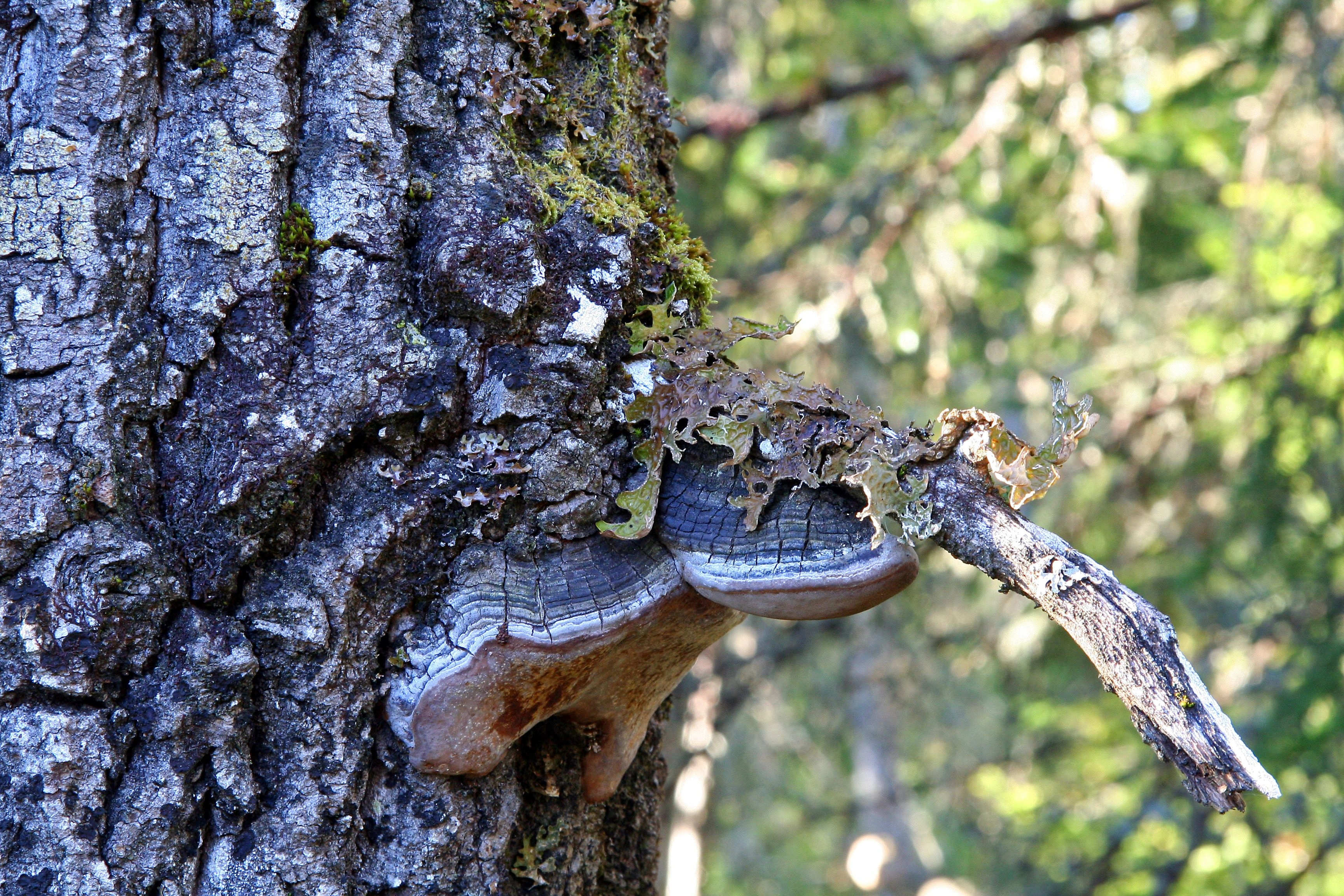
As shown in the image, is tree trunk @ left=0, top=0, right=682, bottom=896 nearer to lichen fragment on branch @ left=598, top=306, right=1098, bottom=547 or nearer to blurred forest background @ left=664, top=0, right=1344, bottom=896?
lichen fragment on branch @ left=598, top=306, right=1098, bottom=547

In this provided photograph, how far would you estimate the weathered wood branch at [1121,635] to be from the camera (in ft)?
3.49

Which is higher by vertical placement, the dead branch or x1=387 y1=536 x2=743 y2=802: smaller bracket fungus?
the dead branch

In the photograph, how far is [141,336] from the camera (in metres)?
1.28

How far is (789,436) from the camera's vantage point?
138cm

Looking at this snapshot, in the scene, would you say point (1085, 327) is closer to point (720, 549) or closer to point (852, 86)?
point (852, 86)

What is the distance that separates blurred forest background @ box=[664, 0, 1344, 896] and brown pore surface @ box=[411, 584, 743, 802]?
2.15m

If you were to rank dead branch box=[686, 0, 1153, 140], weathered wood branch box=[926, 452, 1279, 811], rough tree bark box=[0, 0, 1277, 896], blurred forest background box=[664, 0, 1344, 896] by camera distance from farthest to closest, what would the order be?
1. dead branch box=[686, 0, 1153, 140]
2. blurred forest background box=[664, 0, 1344, 896]
3. rough tree bark box=[0, 0, 1277, 896]
4. weathered wood branch box=[926, 452, 1279, 811]

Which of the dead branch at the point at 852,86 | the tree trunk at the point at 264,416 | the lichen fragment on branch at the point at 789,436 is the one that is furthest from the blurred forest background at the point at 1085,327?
the tree trunk at the point at 264,416

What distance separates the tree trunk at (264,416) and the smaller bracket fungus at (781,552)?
0.14 m

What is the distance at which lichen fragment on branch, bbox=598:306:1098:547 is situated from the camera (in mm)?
1295

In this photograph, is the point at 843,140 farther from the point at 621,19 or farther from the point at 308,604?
the point at 308,604

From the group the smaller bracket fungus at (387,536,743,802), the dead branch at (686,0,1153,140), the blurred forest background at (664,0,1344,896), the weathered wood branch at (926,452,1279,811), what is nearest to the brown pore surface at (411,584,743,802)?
the smaller bracket fungus at (387,536,743,802)

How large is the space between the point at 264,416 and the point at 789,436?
2.47 ft

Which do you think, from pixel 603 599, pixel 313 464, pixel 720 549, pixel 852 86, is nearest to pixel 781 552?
pixel 720 549
